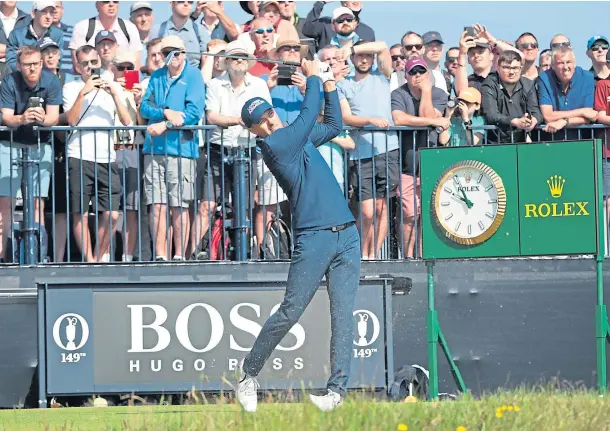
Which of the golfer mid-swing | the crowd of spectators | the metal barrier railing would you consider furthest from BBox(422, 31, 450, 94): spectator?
the golfer mid-swing

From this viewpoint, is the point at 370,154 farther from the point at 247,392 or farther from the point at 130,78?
the point at 247,392

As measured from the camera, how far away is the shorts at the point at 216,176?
12.7m

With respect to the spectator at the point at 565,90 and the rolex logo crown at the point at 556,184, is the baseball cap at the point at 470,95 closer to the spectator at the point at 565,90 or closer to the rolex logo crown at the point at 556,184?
the spectator at the point at 565,90

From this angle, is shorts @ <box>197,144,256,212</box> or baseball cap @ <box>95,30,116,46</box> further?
baseball cap @ <box>95,30,116,46</box>

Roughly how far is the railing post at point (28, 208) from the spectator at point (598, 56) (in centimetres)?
592

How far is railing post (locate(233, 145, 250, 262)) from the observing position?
12.6 m

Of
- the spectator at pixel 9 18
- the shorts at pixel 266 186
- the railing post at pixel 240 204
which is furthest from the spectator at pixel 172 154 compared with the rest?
the spectator at pixel 9 18

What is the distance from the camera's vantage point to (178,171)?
12.6 m

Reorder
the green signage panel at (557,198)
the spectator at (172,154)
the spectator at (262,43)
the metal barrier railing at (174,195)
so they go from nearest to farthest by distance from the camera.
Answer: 1. the green signage panel at (557,198)
2. the metal barrier railing at (174,195)
3. the spectator at (172,154)
4. the spectator at (262,43)

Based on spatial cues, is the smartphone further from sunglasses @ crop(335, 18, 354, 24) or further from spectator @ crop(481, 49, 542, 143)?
spectator @ crop(481, 49, 542, 143)

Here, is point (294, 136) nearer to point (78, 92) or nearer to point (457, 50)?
point (78, 92)

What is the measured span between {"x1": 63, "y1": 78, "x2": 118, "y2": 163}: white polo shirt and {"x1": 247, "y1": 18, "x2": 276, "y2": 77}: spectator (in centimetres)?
180

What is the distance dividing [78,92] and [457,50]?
4.50 m

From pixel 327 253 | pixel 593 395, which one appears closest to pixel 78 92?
pixel 327 253
